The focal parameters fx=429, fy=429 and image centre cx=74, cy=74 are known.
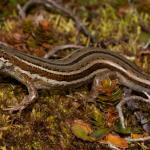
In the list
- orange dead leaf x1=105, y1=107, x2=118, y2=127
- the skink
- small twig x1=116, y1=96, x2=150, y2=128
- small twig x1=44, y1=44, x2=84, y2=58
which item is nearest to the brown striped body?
the skink

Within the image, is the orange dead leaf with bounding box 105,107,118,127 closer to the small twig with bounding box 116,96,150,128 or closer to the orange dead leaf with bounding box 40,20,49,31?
Result: the small twig with bounding box 116,96,150,128

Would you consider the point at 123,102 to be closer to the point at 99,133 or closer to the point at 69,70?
the point at 99,133

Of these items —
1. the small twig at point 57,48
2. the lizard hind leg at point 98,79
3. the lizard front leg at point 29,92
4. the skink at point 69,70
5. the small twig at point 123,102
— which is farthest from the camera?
the small twig at point 57,48

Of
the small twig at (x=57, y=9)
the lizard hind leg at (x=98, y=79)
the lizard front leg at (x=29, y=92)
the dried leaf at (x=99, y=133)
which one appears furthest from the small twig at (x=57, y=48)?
the dried leaf at (x=99, y=133)

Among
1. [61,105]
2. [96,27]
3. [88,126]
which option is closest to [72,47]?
[96,27]

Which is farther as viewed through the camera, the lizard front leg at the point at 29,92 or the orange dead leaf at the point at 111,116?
the orange dead leaf at the point at 111,116

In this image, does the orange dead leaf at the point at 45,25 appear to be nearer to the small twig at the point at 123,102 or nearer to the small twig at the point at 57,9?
the small twig at the point at 57,9

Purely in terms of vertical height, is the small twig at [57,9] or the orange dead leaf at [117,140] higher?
the small twig at [57,9]
